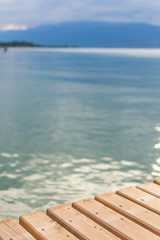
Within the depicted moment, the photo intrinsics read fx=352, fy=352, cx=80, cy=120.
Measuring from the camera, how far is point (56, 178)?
900 centimetres

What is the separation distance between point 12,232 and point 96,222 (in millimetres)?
1078

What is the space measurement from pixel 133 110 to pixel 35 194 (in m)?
13.4

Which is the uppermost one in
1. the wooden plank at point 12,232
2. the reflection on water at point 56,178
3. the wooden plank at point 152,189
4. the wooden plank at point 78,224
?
the wooden plank at point 152,189

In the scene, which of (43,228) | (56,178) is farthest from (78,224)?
(56,178)

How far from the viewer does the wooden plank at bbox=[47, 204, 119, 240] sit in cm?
411

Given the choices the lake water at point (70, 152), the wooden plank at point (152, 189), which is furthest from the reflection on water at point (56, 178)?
the wooden plank at point (152, 189)

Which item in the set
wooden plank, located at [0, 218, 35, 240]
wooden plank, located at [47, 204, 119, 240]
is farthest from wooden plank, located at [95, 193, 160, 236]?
wooden plank, located at [0, 218, 35, 240]

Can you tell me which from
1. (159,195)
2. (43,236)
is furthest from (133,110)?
(43,236)

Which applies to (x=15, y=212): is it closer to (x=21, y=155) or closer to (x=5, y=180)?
(x=5, y=180)

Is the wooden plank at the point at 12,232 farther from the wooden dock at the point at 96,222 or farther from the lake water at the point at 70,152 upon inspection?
the lake water at the point at 70,152

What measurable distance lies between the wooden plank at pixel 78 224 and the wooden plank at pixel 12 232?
1.68 ft

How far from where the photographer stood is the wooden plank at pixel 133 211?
441 centimetres

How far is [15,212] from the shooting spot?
733 centimetres

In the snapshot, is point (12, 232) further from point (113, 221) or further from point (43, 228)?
point (113, 221)
